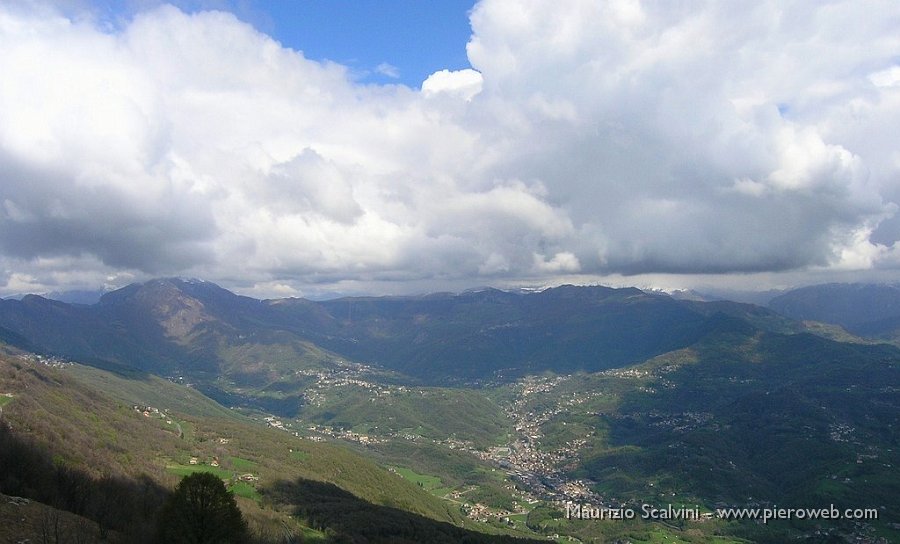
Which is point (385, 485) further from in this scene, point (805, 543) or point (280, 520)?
point (805, 543)

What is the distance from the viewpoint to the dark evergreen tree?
141 feet

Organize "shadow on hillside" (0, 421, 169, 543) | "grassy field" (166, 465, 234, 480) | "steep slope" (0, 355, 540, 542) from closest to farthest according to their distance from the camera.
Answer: "shadow on hillside" (0, 421, 169, 543), "steep slope" (0, 355, 540, 542), "grassy field" (166, 465, 234, 480)

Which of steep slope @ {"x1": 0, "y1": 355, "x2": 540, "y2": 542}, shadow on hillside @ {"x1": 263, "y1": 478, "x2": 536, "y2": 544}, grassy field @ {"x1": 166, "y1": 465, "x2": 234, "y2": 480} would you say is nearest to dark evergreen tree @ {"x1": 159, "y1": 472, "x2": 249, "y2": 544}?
steep slope @ {"x1": 0, "y1": 355, "x2": 540, "y2": 542}

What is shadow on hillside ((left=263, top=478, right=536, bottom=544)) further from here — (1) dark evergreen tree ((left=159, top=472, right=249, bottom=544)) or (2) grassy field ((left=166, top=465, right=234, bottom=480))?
(1) dark evergreen tree ((left=159, top=472, right=249, bottom=544))

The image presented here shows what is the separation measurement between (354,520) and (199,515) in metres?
81.7

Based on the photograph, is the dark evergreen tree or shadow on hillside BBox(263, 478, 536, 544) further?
shadow on hillside BBox(263, 478, 536, 544)

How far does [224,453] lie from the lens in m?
181

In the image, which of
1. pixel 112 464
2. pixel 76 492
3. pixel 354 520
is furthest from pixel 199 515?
pixel 354 520

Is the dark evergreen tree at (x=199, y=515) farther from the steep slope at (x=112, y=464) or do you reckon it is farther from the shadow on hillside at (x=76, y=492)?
the steep slope at (x=112, y=464)

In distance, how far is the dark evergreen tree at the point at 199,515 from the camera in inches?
1693

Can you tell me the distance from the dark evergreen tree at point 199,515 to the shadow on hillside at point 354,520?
58.2 m

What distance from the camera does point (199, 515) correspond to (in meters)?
44.1

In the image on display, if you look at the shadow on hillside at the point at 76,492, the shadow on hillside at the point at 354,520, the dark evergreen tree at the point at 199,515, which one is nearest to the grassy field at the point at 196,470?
the shadow on hillside at the point at 354,520

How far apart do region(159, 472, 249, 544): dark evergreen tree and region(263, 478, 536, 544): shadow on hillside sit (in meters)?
58.2
